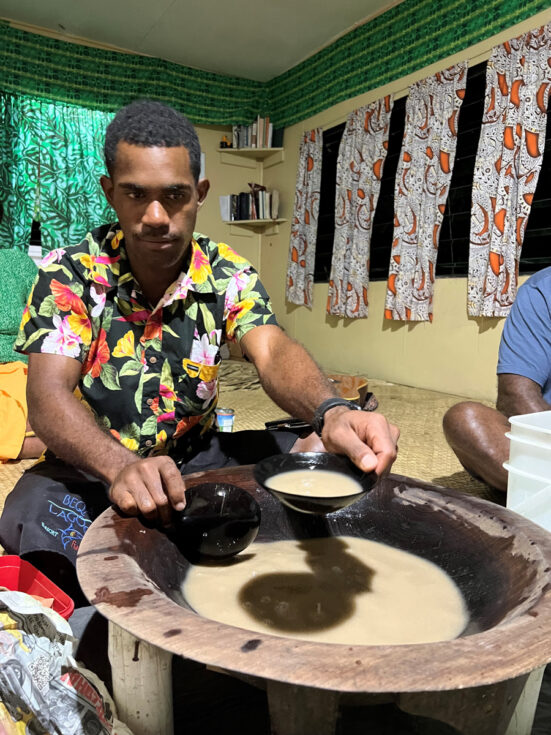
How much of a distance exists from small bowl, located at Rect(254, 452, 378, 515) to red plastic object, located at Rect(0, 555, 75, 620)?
46 centimetres

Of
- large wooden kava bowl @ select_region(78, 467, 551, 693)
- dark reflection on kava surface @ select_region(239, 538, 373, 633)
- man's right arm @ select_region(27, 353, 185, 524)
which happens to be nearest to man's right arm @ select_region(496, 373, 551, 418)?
large wooden kava bowl @ select_region(78, 467, 551, 693)

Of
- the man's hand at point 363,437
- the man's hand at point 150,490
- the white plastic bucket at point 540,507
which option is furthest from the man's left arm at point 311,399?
the white plastic bucket at point 540,507

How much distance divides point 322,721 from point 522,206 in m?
3.45

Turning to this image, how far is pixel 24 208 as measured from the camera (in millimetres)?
4895

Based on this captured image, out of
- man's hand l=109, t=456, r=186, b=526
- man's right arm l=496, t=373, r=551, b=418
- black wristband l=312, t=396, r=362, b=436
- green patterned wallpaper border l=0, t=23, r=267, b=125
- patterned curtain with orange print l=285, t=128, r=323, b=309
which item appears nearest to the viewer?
Answer: man's hand l=109, t=456, r=186, b=526

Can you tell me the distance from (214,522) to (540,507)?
815 millimetres

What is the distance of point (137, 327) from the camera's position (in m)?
1.36

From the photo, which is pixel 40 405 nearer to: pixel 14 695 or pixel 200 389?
pixel 200 389

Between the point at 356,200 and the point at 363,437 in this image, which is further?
the point at 356,200

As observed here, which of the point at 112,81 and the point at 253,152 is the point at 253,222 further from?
the point at 112,81

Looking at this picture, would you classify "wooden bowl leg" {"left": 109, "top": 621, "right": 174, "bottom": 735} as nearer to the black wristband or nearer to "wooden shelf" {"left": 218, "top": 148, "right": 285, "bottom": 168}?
the black wristband

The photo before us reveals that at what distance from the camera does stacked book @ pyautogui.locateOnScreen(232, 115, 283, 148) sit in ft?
19.0

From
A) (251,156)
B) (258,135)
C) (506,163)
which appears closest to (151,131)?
(506,163)

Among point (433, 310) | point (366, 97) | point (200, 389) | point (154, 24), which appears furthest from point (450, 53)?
point (200, 389)
